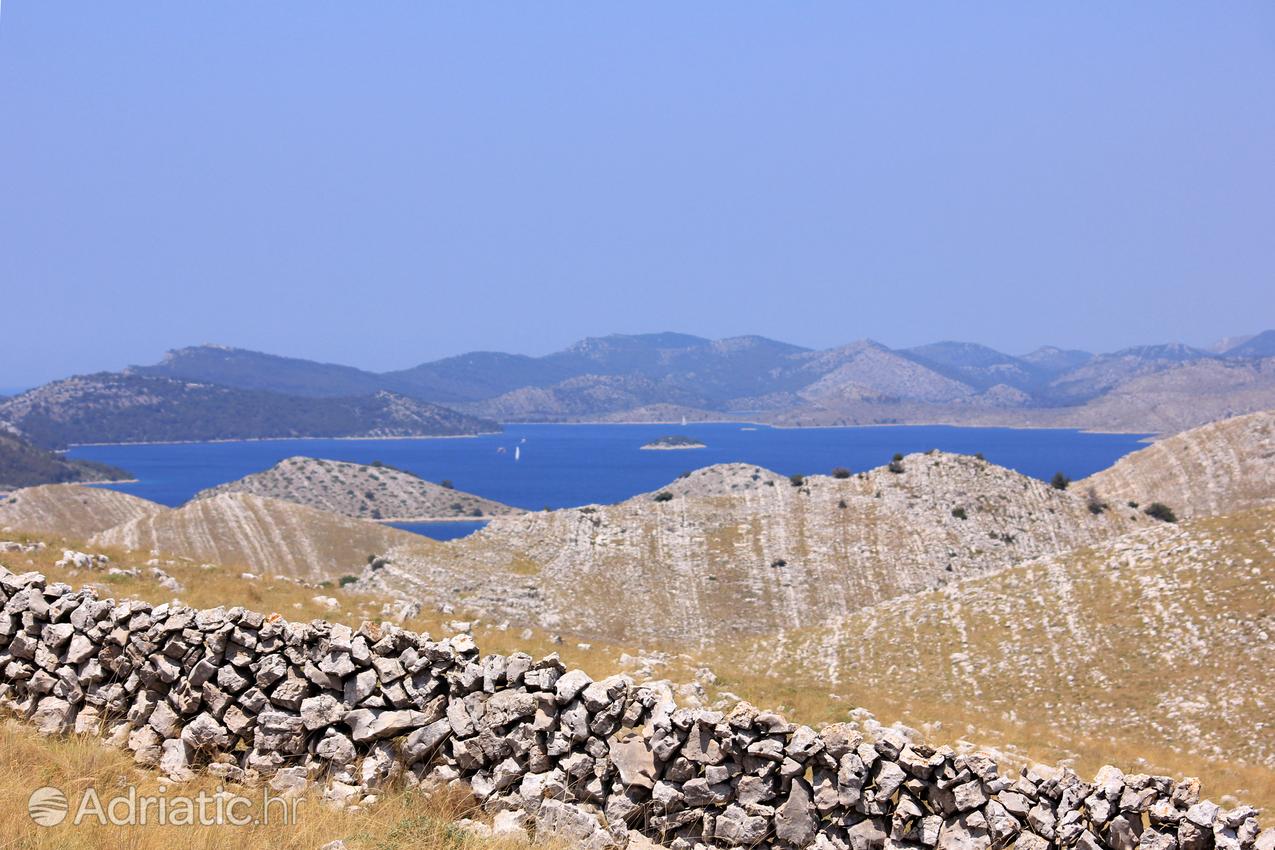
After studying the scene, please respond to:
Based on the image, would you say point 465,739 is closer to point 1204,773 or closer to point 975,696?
point 1204,773

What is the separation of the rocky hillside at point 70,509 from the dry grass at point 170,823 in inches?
3140

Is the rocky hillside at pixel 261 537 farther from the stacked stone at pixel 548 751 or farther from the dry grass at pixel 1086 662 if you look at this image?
the stacked stone at pixel 548 751

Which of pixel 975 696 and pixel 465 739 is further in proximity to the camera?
pixel 975 696

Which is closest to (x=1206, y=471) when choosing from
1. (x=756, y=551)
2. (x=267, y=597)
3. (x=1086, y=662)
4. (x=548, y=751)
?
(x=756, y=551)

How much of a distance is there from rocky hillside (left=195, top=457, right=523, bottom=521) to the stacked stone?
488 ft

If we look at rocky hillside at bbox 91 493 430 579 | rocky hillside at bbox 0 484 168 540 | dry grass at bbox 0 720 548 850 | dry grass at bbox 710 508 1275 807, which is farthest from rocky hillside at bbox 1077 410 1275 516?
rocky hillside at bbox 0 484 168 540

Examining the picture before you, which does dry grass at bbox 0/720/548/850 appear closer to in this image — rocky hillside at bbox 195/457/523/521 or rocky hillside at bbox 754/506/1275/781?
rocky hillside at bbox 754/506/1275/781

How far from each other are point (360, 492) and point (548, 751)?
163 meters

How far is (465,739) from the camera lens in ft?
33.9

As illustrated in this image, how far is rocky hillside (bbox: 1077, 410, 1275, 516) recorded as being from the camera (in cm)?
6238

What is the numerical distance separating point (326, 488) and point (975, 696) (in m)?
149

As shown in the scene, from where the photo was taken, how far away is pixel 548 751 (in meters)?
10.1

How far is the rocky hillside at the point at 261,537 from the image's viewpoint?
6719 cm

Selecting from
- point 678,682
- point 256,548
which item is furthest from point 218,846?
point 256,548
